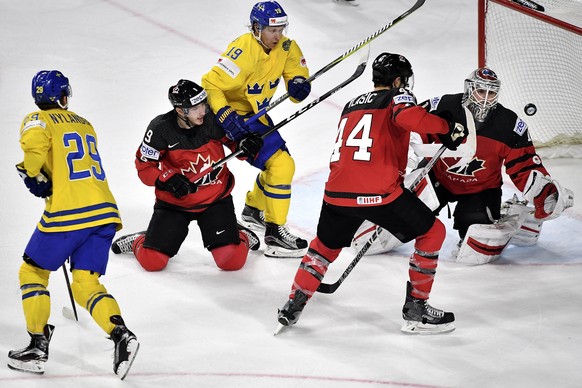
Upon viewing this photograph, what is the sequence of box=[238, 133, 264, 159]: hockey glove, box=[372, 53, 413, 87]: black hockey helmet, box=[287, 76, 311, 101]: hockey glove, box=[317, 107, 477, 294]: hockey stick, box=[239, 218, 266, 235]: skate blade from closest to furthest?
box=[372, 53, 413, 87]: black hockey helmet → box=[317, 107, 477, 294]: hockey stick → box=[238, 133, 264, 159]: hockey glove → box=[287, 76, 311, 101]: hockey glove → box=[239, 218, 266, 235]: skate blade

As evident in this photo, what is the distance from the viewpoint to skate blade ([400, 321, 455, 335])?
4.11 metres

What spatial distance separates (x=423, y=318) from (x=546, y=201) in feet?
3.17

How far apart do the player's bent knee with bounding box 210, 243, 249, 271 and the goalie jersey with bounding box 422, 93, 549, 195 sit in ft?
3.24

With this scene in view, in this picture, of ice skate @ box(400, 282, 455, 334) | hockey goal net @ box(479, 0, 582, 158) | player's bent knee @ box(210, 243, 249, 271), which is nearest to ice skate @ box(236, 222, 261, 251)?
player's bent knee @ box(210, 243, 249, 271)

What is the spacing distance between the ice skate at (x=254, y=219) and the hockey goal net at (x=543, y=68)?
143 cm

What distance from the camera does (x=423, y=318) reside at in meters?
4.11

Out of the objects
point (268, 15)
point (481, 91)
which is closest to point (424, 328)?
point (481, 91)

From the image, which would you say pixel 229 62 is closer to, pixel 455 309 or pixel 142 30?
pixel 455 309

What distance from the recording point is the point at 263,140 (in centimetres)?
482

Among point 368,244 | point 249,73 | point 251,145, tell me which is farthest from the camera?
point 249,73

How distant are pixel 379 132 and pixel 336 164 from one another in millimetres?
228

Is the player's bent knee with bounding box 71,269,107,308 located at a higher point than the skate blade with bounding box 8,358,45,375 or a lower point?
higher

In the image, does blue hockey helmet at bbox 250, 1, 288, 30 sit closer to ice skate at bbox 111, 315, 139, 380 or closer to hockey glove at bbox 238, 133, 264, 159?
hockey glove at bbox 238, 133, 264, 159

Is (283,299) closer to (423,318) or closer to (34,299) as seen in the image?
(423,318)
